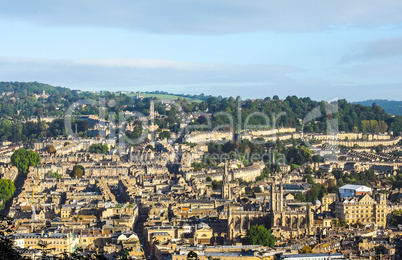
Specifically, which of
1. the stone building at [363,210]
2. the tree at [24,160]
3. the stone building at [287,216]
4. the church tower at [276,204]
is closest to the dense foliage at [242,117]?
the tree at [24,160]

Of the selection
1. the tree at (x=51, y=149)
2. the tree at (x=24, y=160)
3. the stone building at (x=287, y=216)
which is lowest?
the stone building at (x=287, y=216)

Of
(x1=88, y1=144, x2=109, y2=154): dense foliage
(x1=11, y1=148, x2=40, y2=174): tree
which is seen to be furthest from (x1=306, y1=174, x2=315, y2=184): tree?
(x1=11, y1=148, x2=40, y2=174): tree

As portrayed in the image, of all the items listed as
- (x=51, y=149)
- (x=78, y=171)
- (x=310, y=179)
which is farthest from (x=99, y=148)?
(x=310, y=179)

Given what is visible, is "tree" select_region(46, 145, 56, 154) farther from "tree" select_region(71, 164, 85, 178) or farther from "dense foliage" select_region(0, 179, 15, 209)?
"dense foliage" select_region(0, 179, 15, 209)

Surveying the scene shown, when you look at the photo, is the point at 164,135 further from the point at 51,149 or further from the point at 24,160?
the point at 24,160

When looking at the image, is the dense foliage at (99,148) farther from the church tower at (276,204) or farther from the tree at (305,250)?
the tree at (305,250)

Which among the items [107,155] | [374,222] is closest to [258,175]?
[107,155]

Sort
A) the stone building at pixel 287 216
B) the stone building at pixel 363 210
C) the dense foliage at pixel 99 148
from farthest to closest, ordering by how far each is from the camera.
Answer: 1. the dense foliage at pixel 99 148
2. the stone building at pixel 363 210
3. the stone building at pixel 287 216
